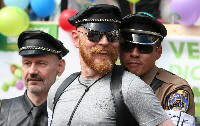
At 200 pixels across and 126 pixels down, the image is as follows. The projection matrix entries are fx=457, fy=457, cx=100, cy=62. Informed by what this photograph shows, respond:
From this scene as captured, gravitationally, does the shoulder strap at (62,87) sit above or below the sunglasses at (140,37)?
below

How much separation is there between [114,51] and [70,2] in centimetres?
344

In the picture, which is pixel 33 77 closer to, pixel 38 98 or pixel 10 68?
pixel 38 98

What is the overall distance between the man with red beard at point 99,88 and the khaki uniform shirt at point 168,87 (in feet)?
1.69

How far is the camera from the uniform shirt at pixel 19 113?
3.97m

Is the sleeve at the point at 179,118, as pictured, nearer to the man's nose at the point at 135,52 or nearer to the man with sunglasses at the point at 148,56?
the man with sunglasses at the point at 148,56

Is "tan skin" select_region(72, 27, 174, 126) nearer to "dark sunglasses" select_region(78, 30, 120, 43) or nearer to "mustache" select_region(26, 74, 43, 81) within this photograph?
"dark sunglasses" select_region(78, 30, 120, 43)

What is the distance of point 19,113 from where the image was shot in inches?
159

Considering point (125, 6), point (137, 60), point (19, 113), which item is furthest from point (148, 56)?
point (125, 6)

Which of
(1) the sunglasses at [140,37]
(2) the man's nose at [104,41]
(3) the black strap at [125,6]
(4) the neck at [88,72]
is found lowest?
(4) the neck at [88,72]

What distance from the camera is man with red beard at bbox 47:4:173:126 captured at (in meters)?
2.60

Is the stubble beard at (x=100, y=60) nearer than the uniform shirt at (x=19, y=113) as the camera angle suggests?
Yes

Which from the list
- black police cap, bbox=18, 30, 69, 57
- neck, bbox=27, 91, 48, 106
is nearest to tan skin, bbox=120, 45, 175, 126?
black police cap, bbox=18, 30, 69, 57

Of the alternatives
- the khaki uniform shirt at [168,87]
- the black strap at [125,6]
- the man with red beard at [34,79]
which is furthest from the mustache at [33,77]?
the black strap at [125,6]

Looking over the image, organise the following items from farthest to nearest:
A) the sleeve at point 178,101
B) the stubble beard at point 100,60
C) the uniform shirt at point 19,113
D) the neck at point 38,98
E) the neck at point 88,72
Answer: the neck at point 38,98, the uniform shirt at point 19,113, the sleeve at point 178,101, the neck at point 88,72, the stubble beard at point 100,60
